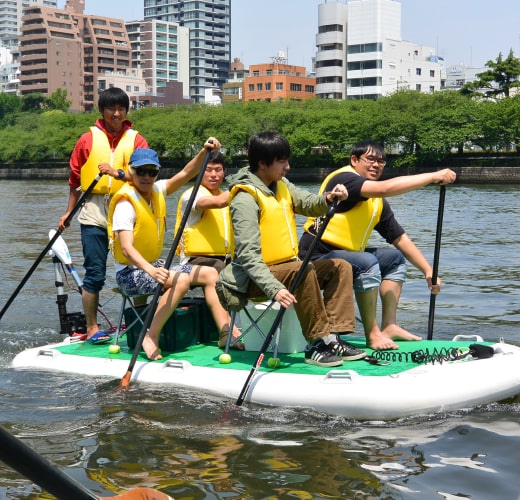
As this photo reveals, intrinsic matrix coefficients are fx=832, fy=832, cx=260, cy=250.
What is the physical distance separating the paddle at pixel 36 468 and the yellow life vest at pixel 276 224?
12.4 feet

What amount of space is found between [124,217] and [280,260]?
1372mm

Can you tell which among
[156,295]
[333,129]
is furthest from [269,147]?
[333,129]

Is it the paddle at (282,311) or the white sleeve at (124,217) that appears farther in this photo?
the white sleeve at (124,217)

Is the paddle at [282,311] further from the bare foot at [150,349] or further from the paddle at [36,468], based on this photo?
the paddle at [36,468]

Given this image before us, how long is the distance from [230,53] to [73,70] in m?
52.4

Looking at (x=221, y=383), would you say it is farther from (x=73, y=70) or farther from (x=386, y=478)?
(x=73, y=70)

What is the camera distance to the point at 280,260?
20.6 ft

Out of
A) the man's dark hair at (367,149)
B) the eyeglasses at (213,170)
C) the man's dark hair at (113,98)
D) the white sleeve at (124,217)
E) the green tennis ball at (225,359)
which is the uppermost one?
the man's dark hair at (113,98)

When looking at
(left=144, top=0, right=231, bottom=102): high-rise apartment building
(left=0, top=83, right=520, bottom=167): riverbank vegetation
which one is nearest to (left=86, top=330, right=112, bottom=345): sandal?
(left=0, top=83, right=520, bottom=167): riverbank vegetation

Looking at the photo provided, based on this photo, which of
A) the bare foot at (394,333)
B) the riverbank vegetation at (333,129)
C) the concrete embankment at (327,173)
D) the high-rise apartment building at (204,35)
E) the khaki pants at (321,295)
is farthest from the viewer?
the high-rise apartment building at (204,35)

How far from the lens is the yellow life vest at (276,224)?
6141 millimetres

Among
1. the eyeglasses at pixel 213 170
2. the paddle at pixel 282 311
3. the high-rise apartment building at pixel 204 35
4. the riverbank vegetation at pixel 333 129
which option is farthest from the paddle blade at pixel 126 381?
the high-rise apartment building at pixel 204 35

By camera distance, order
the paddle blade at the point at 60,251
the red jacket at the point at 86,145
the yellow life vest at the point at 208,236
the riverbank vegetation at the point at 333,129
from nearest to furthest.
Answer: the yellow life vest at the point at 208,236 < the red jacket at the point at 86,145 < the paddle blade at the point at 60,251 < the riverbank vegetation at the point at 333,129

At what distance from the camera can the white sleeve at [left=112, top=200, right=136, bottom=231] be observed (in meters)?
6.71
